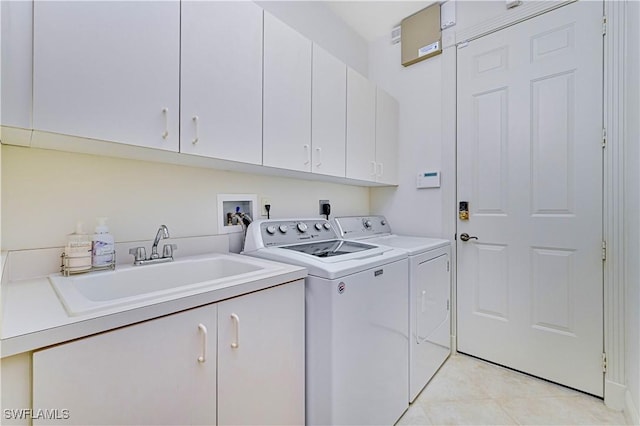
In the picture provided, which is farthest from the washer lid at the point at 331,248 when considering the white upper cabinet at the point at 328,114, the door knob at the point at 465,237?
the door knob at the point at 465,237

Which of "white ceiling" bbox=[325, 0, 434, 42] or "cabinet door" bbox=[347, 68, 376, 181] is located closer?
"cabinet door" bbox=[347, 68, 376, 181]

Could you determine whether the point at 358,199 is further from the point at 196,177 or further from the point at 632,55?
the point at 632,55

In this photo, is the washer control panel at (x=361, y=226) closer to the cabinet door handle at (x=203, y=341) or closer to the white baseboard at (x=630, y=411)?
the cabinet door handle at (x=203, y=341)

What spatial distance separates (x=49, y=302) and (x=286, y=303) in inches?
28.6

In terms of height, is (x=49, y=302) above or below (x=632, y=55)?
below

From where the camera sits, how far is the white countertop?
61cm

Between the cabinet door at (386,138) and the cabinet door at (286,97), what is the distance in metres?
0.83

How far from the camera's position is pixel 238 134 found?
1343mm

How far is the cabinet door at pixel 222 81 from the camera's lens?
116cm

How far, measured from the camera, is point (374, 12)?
2.43 metres

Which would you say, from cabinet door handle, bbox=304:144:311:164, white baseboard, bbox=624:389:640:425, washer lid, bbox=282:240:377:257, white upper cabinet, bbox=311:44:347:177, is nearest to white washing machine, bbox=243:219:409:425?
washer lid, bbox=282:240:377:257

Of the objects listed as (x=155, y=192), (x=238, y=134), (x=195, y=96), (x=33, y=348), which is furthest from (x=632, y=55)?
(x=33, y=348)

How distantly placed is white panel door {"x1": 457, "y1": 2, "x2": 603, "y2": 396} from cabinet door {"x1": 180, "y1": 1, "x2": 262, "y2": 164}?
1.68 meters

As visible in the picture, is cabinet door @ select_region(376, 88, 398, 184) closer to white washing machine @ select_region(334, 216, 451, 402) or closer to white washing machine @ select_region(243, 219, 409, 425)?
white washing machine @ select_region(334, 216, 451, 402)
